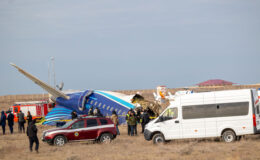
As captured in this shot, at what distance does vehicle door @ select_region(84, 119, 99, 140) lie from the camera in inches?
903

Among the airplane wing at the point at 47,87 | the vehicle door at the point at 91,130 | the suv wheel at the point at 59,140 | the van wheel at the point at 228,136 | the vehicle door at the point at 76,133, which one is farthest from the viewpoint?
the airplane wing at the point at 47,87

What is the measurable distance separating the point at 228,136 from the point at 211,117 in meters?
1.22

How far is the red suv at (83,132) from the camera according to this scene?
22750mm

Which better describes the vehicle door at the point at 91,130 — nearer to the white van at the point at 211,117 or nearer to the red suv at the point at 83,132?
the red suv at the point at 83,132

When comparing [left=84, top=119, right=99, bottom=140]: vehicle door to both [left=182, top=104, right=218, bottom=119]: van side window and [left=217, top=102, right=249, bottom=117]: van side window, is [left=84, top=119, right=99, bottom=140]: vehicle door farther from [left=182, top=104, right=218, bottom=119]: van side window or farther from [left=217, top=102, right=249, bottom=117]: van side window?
[left=217, top=102, right=249, bottom=117]: van side window

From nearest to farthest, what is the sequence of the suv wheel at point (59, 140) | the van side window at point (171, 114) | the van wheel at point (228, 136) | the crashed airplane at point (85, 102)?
the van wheel at point (228, 136)
the van side window at point (171, 114)
the suv wheel at point (59, 140)
the crashed airplane at point (85, 102)

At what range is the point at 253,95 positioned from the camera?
20219mm

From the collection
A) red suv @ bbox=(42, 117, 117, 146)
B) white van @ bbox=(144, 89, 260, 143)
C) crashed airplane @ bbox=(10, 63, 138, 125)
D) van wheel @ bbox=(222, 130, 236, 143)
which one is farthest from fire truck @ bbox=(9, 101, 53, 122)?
van wheel @ bbox=(222, 130, 236, 143)

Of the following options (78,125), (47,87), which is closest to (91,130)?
(78,125)

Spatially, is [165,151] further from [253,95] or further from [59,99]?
[59,99]

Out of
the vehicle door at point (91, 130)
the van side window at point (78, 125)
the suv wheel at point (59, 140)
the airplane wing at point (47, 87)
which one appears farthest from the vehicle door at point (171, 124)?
the airplane wing at point (47, 87)

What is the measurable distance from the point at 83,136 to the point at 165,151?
6.21 metres

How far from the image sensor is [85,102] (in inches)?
1473

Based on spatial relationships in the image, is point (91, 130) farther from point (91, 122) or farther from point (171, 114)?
point (171, 114)
